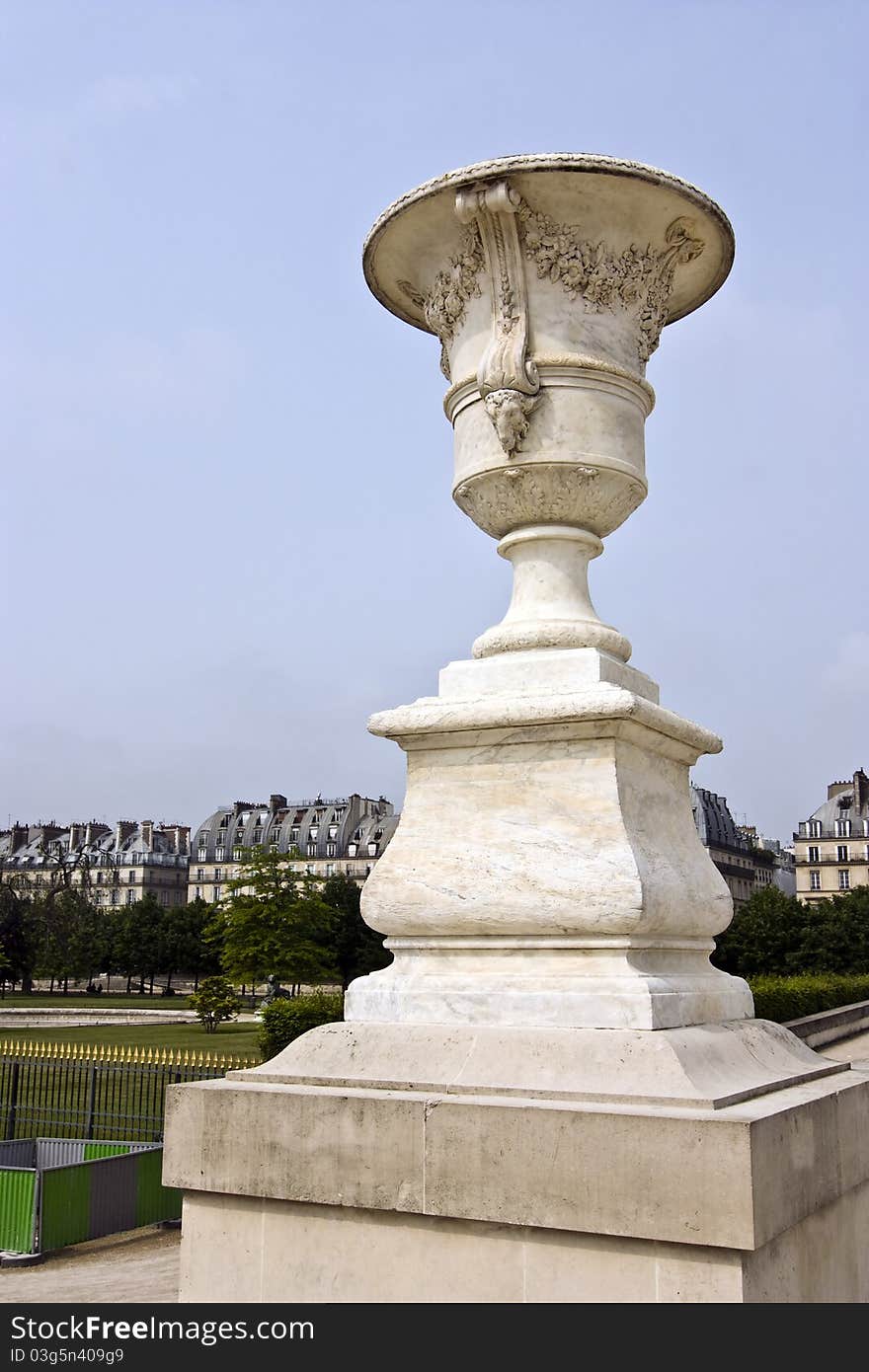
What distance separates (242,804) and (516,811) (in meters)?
116

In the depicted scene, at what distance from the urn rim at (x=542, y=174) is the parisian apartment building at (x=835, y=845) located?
8415cm

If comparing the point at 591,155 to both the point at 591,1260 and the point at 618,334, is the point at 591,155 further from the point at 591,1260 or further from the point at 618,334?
the point at 591,1260

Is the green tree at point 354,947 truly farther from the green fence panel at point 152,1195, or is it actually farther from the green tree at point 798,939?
the green fence panel at point 152,1195

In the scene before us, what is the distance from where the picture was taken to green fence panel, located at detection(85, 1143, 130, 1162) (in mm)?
13461

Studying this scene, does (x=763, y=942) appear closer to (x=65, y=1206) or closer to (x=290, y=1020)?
(x=290, y=1020)

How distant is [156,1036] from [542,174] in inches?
1312

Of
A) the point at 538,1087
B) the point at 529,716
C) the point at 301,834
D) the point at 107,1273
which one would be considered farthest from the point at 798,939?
the point at 301,834

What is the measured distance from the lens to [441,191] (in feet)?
14.2

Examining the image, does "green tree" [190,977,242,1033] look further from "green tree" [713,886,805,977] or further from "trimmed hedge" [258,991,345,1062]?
"green tree" [713,886,805,977]

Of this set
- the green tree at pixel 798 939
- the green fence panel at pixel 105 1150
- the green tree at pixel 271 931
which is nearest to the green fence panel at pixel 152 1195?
the green fence panel at pixel 105 1150

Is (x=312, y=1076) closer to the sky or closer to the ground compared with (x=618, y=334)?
closer to the ground

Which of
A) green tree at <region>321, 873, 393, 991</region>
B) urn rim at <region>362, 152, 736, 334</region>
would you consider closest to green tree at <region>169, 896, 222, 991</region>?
green tree at <region>321, 873, 393, 991</region>

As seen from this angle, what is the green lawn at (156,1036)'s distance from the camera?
29.8m
